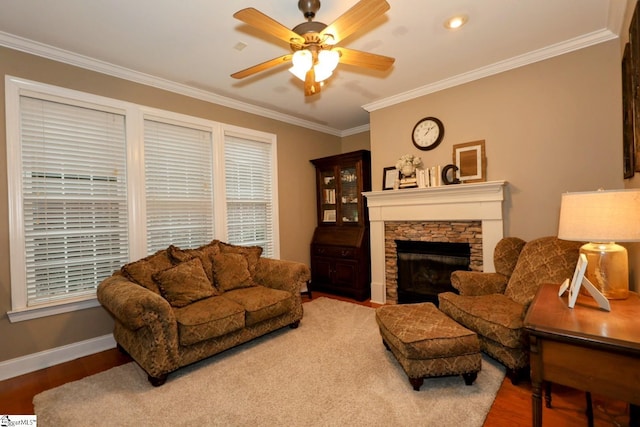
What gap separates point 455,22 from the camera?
2395mm

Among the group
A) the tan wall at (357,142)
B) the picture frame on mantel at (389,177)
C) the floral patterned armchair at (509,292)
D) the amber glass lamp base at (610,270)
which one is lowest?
the floral patterned armchair at (509,292)

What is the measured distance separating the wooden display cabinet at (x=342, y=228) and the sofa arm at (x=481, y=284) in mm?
1622

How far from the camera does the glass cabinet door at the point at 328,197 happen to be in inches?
189

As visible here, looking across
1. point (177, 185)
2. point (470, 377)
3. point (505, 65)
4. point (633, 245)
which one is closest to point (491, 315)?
point (470, 377)

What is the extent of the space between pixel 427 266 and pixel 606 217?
233cm

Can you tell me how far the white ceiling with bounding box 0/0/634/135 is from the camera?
7.18 feet

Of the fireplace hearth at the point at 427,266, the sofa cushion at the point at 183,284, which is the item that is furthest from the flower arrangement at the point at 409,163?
the sofa cushion at the point at 183,284

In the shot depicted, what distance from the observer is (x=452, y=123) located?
353 centimetres

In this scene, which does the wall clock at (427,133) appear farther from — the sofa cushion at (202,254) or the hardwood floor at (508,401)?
the sofa cushion at (202,254)

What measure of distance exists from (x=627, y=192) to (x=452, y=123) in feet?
7.15

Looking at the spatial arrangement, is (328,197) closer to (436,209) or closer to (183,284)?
(436,209)

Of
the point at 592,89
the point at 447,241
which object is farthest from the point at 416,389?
the point at 592,89

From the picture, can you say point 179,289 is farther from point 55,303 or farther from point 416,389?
point 416,389

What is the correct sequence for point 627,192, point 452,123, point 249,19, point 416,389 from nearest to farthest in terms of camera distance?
1. point 627,192
2. point 249,19
3. point 416,389
4. point 452,123
